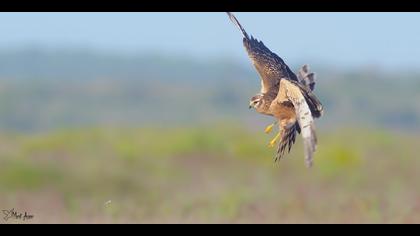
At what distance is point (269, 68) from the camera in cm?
612

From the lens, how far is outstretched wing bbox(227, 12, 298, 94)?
6031 mm

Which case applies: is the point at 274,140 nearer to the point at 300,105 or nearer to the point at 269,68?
the point at 300,105

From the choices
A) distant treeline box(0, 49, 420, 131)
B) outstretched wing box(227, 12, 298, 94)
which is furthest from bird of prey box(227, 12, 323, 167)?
distant treeline box(0, 49, 420, 131)

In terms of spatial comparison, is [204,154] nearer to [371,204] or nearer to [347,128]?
[347,128]

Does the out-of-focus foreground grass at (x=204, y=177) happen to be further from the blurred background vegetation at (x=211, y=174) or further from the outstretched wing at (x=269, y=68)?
the outstretched wing at (x=269, y=68)

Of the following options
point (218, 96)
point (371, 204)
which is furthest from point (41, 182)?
point (218, 96)

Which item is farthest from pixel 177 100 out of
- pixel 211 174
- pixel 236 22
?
pixel 236 22

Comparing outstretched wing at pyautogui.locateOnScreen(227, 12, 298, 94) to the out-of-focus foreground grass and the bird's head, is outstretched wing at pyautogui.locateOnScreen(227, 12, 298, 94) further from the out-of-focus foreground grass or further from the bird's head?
the out-of-focus foreground grass

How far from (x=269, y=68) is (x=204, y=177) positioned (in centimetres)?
1214

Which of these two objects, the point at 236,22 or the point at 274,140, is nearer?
the point at 274,140

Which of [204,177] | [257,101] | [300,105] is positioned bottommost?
[300,105]

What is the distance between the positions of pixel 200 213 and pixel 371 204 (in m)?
2.01

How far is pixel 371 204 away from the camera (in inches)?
544

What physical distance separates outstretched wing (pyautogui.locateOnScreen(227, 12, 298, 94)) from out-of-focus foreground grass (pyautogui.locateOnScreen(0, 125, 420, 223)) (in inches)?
220
